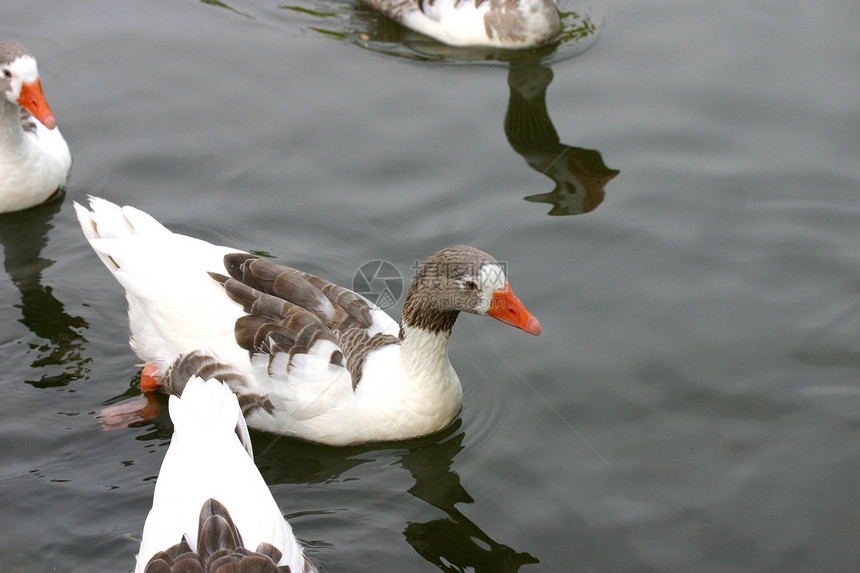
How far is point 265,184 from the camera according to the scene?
7730 millimetres

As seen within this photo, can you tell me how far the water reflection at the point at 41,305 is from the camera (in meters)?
6.04

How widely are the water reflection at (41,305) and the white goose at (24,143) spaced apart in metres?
0.17

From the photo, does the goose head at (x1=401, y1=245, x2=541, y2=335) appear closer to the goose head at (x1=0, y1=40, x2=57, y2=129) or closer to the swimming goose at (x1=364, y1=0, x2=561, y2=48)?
the goose head at (x1=0, y1=40, x2=57, y2=129)

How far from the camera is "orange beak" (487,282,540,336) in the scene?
16.9ft

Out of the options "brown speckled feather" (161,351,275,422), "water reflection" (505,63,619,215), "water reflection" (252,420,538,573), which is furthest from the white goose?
"water reflection" (505,63,619,215)

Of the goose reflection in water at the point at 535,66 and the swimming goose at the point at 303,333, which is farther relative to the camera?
the goose reflection in water at the point at 535,66

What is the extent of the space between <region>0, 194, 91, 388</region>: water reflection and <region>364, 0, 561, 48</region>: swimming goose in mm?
4331

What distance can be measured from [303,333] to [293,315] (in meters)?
0.14

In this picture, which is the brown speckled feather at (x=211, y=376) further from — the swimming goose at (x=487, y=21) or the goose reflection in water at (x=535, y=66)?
the swimming goose at (x=487, y=21)

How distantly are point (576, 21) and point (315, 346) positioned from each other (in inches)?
242

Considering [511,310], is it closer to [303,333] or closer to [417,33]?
[303,333]

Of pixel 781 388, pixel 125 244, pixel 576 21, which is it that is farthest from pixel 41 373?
pixel 576 21

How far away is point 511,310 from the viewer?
17.0ft

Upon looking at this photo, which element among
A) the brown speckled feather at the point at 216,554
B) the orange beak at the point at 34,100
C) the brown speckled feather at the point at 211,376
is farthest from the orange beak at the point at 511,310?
the orange beak at the point at 34,100
